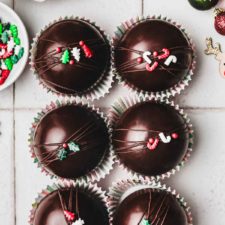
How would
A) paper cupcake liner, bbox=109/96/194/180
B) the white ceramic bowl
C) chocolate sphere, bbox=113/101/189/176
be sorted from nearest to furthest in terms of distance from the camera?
chocolate sphere, bbox=113/101/189/176, paper cupcake liner, bbox=109/96/194/180, the white ceramic bowl

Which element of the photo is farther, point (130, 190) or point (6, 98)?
point (6, 98)

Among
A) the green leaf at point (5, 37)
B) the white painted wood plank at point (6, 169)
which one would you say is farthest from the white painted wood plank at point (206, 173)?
the green leaf at point (5, 37)

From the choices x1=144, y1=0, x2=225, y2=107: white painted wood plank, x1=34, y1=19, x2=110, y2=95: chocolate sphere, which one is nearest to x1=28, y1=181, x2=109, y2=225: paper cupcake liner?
x1=34, y1=19, x2=110, y2=95: chocolate sphere

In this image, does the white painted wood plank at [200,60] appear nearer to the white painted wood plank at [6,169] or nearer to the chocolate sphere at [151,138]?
the chocolate sphere at [151,138]

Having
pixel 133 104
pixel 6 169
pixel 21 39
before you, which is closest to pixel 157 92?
pixel 133 104

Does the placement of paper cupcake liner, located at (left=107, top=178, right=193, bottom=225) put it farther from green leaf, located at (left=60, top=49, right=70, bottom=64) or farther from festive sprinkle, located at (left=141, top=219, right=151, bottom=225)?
green leaf, located at (left=60, top=49, right=70, bottom=64)

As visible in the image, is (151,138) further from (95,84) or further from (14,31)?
(14,31)
